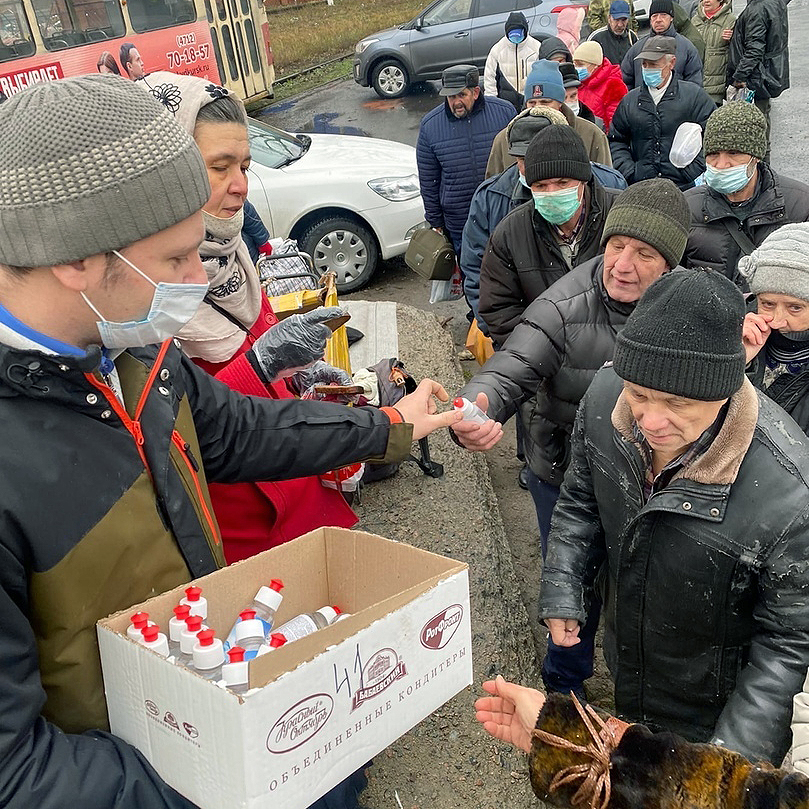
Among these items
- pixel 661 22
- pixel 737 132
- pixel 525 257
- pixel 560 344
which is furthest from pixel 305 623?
pixel 661 22

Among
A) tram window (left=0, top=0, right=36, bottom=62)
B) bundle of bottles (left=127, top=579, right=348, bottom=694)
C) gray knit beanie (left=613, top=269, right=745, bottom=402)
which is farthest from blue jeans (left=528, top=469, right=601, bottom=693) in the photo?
tram window (left=0, top=0, right=36, bottom=62)

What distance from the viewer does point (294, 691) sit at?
1528 mm

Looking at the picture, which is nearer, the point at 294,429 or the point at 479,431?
the point at 294,429

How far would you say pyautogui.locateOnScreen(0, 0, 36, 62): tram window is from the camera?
10539 millimetres

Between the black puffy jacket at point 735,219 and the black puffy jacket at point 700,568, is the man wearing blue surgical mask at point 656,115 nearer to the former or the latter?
the black puffy jacket at point 735,219

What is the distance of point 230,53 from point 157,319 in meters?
14.9

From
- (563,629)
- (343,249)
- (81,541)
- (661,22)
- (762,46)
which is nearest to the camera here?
(81,541)

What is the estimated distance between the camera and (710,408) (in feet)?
6.50

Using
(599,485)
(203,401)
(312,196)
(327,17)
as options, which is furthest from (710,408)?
(327,17)

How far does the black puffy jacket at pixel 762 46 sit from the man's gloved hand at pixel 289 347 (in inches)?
295

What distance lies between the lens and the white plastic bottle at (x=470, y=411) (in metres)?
2.84

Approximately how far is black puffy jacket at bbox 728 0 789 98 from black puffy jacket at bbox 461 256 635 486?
6.71 metres

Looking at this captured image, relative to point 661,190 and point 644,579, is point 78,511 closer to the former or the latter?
point 644,579

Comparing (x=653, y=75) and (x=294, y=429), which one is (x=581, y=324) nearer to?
(x=294, y=429)
